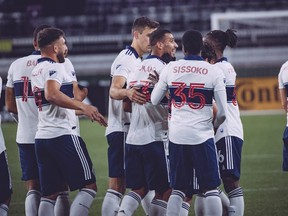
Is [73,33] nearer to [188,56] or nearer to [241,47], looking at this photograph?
[241,47]

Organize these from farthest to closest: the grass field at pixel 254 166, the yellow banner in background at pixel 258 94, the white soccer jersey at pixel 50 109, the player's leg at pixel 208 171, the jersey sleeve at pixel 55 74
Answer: the yellow banner in background at pixel 258 94 → the grass field at pixel 254 166 → the white soccer jersey at pixel 50 109 → the jersey sleeve at pixel 55 74 → the player's leg at pixel 208 171

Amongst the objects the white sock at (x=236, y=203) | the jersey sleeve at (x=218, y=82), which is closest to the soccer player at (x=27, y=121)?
the white sock at (x=236, y=203)

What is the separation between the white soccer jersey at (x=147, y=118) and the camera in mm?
7555

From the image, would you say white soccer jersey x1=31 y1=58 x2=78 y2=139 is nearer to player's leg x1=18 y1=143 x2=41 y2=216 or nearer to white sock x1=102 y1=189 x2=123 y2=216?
player's leg x1=18 y1=143 x2=41 y2=216

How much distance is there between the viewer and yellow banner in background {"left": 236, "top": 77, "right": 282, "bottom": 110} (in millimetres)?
24656

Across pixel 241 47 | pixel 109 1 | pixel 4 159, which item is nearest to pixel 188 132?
pixel 4 159

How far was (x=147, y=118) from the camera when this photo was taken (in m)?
7.66

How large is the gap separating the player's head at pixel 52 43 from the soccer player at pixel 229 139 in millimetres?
1601

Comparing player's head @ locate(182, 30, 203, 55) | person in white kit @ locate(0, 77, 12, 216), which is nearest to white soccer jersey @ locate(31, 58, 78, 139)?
person in white kit @ locate(0, 77, 12, 216)

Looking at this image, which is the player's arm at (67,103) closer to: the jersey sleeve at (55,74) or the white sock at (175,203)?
the jersey sleeve at (55,74)

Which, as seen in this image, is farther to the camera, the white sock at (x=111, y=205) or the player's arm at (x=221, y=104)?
the white sock at (x=111, y=205)

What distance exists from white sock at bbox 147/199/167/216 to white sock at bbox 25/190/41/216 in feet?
4.21

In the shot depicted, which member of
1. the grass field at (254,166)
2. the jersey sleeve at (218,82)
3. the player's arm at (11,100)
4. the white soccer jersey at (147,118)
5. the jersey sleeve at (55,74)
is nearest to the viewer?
the jersey sleeve at (218,82)

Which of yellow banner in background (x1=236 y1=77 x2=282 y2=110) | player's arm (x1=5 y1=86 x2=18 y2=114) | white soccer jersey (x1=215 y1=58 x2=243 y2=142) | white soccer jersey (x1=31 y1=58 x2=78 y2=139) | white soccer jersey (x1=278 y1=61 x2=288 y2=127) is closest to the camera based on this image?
white soccer jersey (x1=31 y1=58 x2=78 y2=139)
